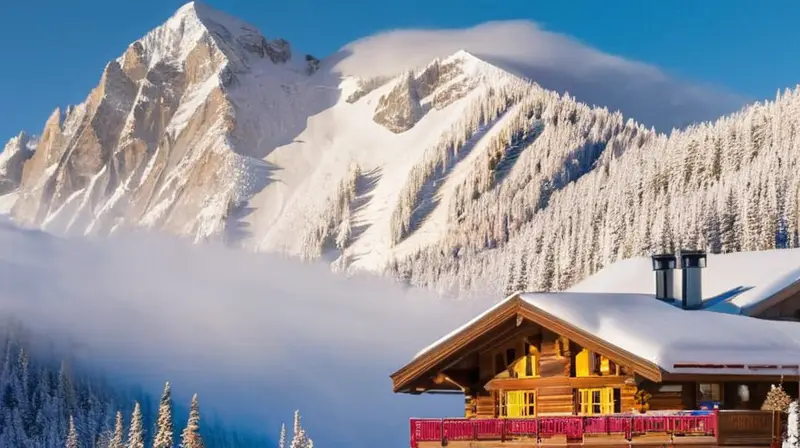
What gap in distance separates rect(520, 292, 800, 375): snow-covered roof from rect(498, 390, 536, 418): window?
3410mm

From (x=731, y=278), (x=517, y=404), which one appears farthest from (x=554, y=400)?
(x=731, y=278)

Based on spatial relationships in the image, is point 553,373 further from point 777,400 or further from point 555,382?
point 777,400

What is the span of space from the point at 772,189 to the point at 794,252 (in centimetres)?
12122

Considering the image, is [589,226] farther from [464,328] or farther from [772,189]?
[464,328]

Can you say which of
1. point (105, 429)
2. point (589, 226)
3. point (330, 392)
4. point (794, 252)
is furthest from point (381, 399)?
point (794, 252)

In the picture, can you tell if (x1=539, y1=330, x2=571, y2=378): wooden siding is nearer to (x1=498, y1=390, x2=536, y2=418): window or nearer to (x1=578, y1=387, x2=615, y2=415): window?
(x1=578, y1=387, x2=615, y2=415): window

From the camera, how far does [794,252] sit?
36.2 m

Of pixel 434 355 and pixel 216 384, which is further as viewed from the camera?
pixel 216 384

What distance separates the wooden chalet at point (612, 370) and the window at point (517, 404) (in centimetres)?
2

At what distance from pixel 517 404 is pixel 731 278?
6.00 meters

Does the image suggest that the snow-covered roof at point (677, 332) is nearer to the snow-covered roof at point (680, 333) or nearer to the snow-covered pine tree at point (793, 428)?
the snow-covered roof at point (680, 333)

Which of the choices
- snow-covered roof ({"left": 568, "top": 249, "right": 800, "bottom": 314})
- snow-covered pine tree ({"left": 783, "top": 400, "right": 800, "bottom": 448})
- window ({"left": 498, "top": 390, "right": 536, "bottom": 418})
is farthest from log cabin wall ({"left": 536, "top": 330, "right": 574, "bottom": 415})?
snow-covered pine tree ({"left": 783, "top": 400, "right": 800, "bottom": 448})

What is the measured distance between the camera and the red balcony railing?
28.6 m

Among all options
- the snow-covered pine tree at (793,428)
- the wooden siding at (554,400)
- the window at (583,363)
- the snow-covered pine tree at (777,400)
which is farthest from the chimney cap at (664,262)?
the snow-covered pine tree at (793,428)
